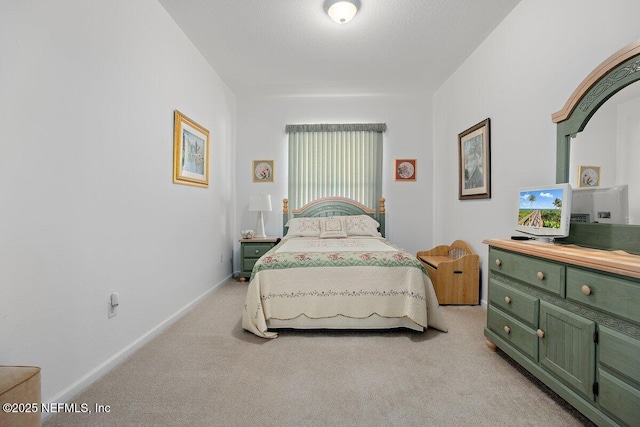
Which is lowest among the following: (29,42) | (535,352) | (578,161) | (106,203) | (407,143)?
(535,352)

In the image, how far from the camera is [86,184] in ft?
5.75

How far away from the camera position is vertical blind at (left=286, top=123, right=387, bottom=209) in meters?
4.60

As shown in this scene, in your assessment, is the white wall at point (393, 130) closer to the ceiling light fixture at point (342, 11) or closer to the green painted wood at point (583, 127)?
the ceiling light fixture at point (342, 11)

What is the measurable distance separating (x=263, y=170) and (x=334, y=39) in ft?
7.46

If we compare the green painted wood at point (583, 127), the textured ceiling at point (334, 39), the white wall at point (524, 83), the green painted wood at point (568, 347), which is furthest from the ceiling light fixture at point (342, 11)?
the green painted wood at point (568, 347)

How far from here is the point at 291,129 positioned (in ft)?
15.0

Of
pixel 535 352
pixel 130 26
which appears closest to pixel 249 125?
pixel 130 26

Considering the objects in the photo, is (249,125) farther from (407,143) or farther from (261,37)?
(407,143)

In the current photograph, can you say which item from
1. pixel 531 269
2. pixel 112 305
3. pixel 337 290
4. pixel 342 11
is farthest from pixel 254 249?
pixel 531 269

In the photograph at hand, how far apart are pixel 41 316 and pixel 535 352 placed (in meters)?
2.71

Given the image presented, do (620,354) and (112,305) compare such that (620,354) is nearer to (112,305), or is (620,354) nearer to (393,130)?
(112,305)

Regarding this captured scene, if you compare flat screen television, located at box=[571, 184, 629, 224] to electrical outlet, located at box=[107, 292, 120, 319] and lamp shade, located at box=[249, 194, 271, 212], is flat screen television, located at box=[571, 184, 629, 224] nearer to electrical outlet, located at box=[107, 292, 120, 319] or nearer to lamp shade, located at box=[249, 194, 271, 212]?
electrical outlet, located at box=[107, 292, 120, 319]

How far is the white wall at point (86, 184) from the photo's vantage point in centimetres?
137

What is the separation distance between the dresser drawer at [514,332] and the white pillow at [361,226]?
6.86 ft
